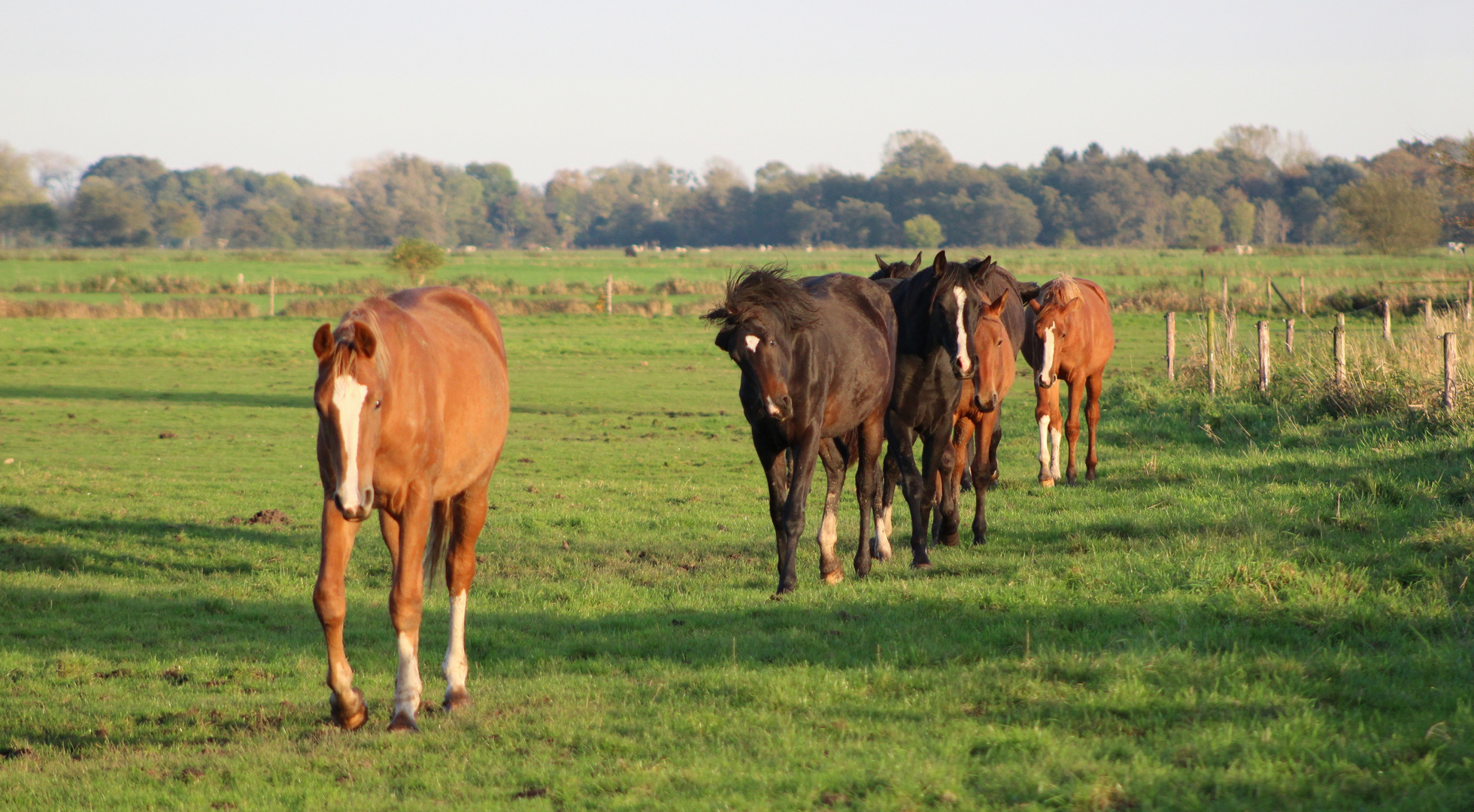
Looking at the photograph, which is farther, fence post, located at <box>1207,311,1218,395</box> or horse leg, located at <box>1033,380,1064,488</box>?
fence post, located at <box>1207,311,1218,395</box>

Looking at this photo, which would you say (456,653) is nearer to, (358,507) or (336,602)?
(336,602)

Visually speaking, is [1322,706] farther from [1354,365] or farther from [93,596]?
[1354,365]

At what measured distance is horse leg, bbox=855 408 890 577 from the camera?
827 centimetres

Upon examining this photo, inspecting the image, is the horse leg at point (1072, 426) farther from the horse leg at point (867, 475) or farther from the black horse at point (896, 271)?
the horse leg at point (867, 475)

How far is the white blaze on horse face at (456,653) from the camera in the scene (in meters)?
5.59

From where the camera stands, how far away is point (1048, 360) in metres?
11.2

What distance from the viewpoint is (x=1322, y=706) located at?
15.8ft

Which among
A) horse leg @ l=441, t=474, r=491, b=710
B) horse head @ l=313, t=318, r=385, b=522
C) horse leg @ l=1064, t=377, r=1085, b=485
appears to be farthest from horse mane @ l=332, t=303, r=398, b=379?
horse leg @ l=1064, t=377, r=1085, b=485

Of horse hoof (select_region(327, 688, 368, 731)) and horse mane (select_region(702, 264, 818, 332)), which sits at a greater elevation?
horse mane (select_region(702, 264, 818, 332))

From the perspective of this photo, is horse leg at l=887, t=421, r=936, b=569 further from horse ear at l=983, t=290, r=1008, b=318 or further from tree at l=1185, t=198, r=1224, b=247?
tree at l=1185, t=198, r=1224, b=247

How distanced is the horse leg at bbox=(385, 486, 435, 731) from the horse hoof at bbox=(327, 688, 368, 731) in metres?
0.15

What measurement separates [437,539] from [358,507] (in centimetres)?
170

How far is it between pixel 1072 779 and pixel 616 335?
3174cm

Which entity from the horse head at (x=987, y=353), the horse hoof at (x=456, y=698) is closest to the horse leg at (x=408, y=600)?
the horse hoof at (x=456, y=698)
